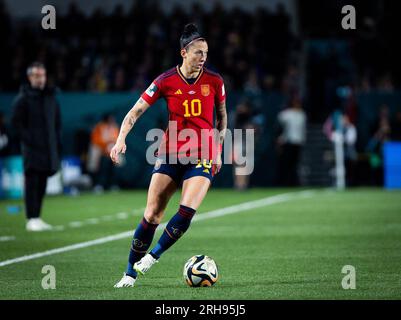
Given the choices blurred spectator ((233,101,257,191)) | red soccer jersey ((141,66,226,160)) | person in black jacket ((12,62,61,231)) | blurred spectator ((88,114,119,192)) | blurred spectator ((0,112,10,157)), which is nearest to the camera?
red soccer jersey ((141,66,226,160))

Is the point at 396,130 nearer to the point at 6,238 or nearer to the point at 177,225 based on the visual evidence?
the point at 6,238

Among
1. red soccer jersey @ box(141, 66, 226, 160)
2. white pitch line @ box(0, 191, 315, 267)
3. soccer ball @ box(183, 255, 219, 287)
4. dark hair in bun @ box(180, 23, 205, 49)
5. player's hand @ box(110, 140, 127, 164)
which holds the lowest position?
white pitch line @ box(0, 191, 315, 267)

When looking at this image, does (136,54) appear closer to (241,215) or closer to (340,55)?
(340,55)

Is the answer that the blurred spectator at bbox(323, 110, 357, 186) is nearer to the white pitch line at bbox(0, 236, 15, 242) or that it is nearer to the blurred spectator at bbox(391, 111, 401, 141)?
the blurred spectator at bbox(391, 111, 401, 141)

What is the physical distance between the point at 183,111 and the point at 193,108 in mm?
105

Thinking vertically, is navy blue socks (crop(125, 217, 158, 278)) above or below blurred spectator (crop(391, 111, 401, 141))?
below

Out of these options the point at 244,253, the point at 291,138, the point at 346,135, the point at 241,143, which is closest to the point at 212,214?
the point at 244,253

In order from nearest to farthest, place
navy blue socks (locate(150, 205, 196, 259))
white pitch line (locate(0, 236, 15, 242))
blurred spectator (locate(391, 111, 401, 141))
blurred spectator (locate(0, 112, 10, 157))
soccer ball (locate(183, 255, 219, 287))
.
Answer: soccer ball (locate(183, 255, 219, 287)), navy blue socks (locate(150, 205, 196, 259)), white pitch line (locate(0, 236, 15, 242)), blurred spectator (locate(0, 112, 10, 157)), blurred spectator (locate(391, 111, 401, 141))

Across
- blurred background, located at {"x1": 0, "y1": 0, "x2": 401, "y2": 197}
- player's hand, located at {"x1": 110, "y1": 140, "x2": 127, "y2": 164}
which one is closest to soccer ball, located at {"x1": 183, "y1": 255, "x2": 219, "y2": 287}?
player's hand, located at {"x1": 110, "y1": 140, "x2": 127, "y2": 164}

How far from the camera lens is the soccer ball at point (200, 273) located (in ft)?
32.3

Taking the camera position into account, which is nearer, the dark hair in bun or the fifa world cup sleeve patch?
the dark hair in bun

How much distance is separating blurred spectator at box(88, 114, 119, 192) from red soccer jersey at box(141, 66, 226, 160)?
1785 cm

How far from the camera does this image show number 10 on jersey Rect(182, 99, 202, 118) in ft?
33.6
